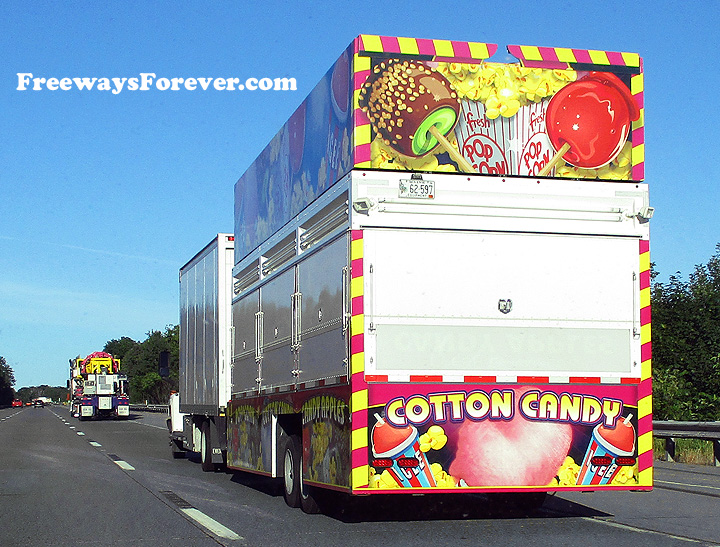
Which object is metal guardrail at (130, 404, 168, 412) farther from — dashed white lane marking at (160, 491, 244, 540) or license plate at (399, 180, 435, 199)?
license plate at (399, 180, 435, 199)

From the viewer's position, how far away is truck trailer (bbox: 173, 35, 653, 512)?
375 inches

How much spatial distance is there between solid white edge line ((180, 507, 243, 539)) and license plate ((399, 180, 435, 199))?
3.51m

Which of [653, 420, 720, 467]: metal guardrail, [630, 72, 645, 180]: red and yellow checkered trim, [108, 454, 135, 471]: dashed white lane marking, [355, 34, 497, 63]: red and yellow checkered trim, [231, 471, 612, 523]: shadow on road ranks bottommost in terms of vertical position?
[108, 454, 135, 471]: dashed white lane marking

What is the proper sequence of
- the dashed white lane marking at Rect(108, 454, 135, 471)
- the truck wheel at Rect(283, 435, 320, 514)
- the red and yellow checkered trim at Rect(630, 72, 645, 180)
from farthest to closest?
the dashed white lane marking at Rect(108, 454, 135, 471)
the truck wheel at Rect(283, 435, 320, 514)
the red and yellow checkered trim at Rect(630, 72, 645, 180)

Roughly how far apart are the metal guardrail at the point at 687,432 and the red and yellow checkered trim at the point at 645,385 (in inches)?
341

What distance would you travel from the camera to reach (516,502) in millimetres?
12000

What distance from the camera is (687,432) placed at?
19.1 m

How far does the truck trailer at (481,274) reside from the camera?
952 cm

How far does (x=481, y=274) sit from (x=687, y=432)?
1076cm

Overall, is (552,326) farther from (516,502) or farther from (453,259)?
(516,502)

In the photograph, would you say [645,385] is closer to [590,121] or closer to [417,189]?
[590,121]

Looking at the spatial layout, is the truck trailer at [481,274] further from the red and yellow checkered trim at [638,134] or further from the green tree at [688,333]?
the green tree at [688,333]

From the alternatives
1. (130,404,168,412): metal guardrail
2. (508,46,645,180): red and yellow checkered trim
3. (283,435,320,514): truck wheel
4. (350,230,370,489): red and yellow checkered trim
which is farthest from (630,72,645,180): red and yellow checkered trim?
(130,404,168,412): metal guardrail

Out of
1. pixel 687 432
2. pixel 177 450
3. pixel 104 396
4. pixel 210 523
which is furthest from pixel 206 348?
pixel 104 396
